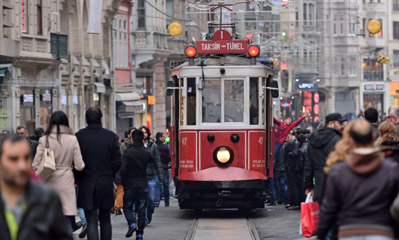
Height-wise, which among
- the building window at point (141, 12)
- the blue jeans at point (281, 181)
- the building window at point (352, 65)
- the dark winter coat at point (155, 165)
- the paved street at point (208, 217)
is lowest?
the paved street at point (208, 217)

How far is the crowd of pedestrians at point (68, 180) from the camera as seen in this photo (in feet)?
19.6

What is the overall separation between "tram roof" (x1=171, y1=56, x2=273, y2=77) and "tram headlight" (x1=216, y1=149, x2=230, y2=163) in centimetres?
137

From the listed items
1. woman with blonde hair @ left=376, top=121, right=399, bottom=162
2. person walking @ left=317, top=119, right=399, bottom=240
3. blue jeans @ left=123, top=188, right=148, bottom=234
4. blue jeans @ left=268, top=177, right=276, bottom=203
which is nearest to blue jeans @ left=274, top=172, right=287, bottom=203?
blue jeans @ left=268, top=177, right=276, bottom=203

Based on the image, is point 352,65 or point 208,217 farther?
point 352,65

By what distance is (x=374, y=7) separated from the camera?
96.1 metres

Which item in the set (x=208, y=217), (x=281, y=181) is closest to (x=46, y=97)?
(x=281, y=181)

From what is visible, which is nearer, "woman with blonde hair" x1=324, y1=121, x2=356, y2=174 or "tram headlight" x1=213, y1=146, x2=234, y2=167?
"woman with blonde hair" x1=324, y1=121, x2=356, y2=174

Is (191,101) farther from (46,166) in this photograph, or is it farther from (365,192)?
(365,192)

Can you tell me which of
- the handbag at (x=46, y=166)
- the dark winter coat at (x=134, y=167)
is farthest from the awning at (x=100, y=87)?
the handbag at (x=46, y=166)

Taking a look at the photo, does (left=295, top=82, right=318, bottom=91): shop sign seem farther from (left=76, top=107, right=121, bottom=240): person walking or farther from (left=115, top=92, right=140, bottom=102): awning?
(left=76, top=107, right=121, bottom=240): person walking

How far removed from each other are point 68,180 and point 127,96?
116 feet

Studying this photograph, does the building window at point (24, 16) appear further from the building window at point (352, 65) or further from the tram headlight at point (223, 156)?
the building window at point (352, 65)

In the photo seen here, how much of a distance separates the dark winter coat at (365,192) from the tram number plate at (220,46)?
40.7 ft

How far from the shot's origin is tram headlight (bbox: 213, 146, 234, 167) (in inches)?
760
